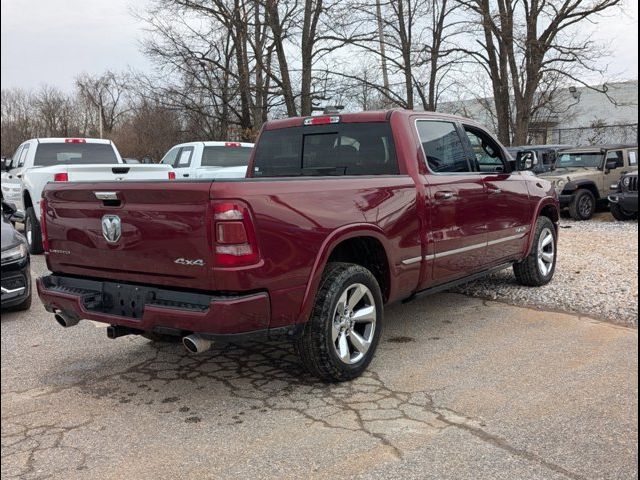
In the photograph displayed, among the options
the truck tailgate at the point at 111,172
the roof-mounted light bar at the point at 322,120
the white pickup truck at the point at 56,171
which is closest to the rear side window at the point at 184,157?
the white pickup truck at the point at 56,171

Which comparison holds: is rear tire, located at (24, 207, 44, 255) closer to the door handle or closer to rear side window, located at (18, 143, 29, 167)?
rear side window, located at (18, 143, 29, 167)

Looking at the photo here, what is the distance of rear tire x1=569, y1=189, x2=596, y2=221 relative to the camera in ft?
43.5

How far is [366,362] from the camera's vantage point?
160 inches

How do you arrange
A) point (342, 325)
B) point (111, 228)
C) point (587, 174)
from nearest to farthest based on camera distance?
1. point (111, 228)
2. point (342, 325)
3. point (587, 174)

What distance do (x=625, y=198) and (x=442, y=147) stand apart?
877 cm

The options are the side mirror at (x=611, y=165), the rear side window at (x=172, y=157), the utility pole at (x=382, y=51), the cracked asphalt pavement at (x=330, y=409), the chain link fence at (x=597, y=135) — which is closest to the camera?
the cracked asphalt pavement at (x=330, y=409)

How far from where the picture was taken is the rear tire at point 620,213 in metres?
12.6

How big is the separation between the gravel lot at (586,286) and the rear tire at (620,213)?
127 inches

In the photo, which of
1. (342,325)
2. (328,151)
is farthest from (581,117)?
(342,325)

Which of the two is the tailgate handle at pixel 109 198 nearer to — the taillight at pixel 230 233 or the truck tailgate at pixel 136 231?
the truck tailgate at pixel 136 231

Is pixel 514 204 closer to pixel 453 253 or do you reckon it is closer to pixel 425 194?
pixel 453 253

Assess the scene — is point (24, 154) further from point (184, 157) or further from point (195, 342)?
point (195, 342)

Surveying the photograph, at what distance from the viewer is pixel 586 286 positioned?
657 cm

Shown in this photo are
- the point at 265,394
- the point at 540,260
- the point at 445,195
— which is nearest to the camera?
the point at 265,394
